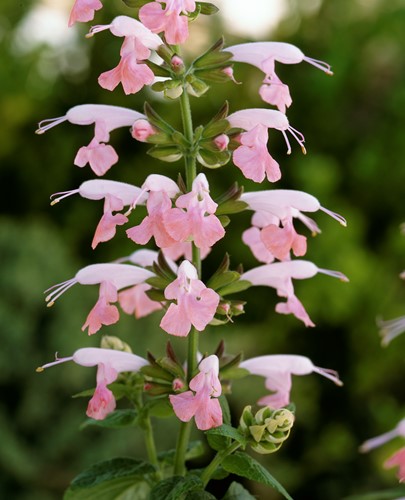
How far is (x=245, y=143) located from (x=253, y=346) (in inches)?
107

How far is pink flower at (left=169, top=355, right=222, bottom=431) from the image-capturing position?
840 mm

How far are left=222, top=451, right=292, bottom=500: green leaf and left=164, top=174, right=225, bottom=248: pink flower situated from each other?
24 centimetres

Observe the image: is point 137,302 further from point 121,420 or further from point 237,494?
point 237,494

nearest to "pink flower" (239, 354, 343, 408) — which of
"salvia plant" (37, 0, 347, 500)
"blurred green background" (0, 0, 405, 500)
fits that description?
"salvia plant" (37, 0, 347, 500)

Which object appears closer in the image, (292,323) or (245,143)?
(245,143)

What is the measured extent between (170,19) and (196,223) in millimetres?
199

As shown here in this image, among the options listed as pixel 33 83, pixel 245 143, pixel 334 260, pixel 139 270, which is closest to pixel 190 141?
pixel 245 143

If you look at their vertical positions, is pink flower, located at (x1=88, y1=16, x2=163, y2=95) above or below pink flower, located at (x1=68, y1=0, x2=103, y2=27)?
below

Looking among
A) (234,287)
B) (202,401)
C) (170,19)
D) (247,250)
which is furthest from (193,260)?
(247,250)

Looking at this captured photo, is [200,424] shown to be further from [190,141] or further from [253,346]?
[253,346]

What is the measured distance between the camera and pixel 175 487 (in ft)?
2.86

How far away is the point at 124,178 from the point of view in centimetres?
442

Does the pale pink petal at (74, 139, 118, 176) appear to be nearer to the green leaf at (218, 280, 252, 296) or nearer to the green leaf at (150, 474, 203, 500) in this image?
the green leaf at (218, 280, 252, 296)

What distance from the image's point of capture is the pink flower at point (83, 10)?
0.84 metres
